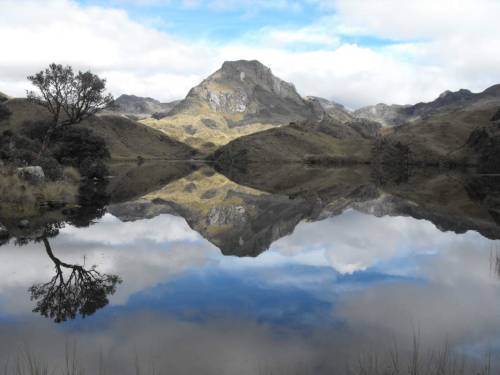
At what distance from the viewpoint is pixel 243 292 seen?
18047 mm

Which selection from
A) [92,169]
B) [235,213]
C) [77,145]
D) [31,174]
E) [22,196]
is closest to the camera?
[22,196]

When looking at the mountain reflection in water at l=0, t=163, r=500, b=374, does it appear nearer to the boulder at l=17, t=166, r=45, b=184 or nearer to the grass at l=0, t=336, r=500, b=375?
the grass at l=0, t=336, r=500, b=375

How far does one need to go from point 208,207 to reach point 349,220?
1711cm

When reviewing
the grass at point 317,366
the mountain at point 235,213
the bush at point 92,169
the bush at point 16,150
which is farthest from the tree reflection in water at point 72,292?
the bush at point 92,169

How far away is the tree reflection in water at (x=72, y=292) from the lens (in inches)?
597

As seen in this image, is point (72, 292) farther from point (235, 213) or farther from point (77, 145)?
point (77, 145)

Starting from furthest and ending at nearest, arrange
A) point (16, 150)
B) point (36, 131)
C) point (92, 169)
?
point (36, 131)
point (92, 169)
point (16, 150)

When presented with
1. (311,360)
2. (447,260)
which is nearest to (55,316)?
(311,360)

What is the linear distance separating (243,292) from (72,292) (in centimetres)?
650

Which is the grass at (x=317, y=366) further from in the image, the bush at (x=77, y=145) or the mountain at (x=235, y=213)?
the bush at (x=77, y=145)

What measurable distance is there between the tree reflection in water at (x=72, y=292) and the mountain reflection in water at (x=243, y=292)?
0.07 m

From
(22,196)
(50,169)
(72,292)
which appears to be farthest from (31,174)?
(72,292)

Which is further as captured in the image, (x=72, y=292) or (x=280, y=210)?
(x=280, y=210)

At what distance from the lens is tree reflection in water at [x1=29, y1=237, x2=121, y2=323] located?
1517 centimetres
